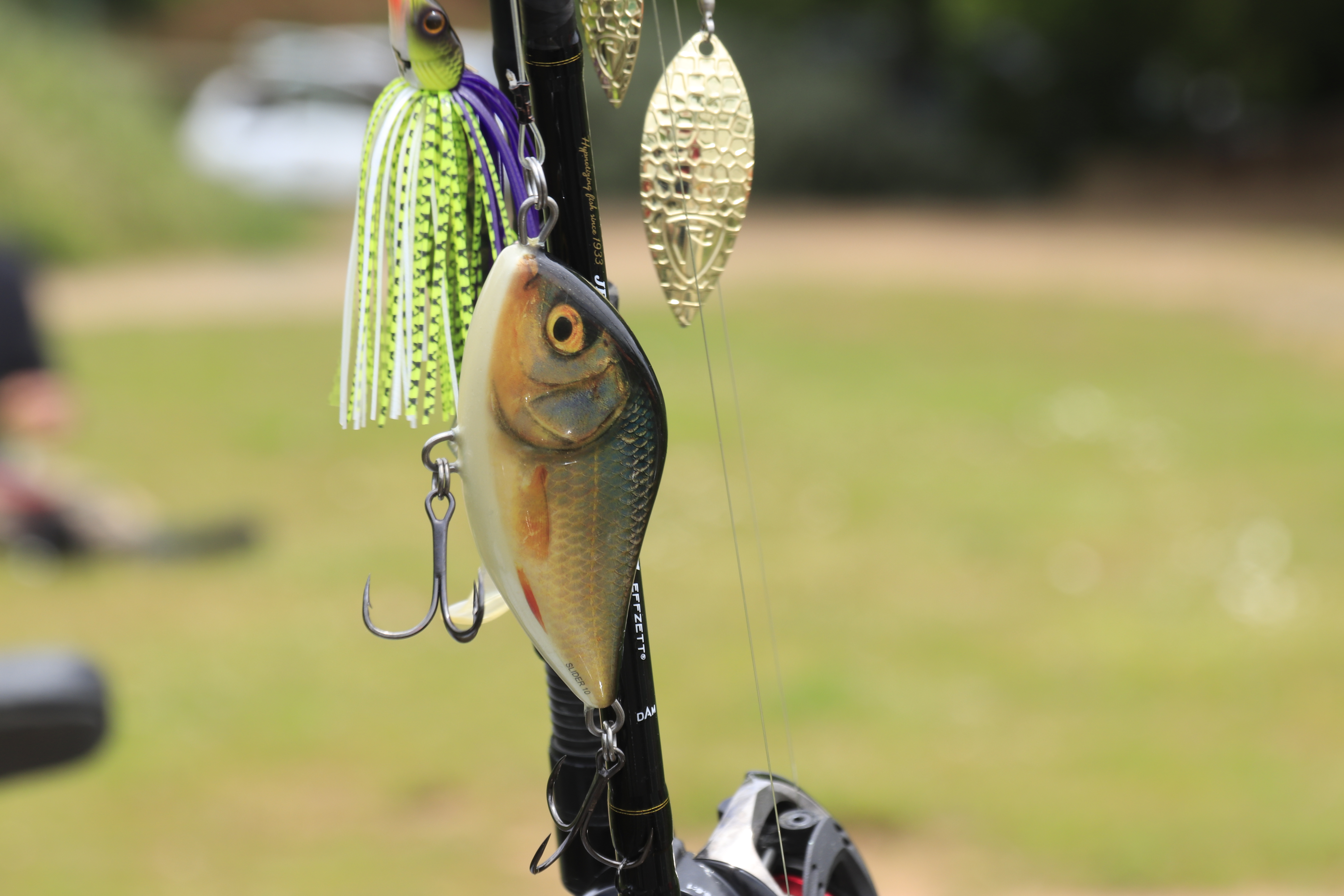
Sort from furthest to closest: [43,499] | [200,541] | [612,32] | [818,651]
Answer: [200,541], [43,499], [818,651], [612,32]

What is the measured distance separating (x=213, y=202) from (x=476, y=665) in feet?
24.8

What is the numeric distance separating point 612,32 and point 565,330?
0.22m

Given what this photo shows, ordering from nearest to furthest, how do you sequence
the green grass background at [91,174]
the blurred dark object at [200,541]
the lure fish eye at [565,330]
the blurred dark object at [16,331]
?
the lure fish eye at [565,330] < the blurred dark object at [16,331] < the blurred dark object at [200,541] < the green grass background at [91,174]

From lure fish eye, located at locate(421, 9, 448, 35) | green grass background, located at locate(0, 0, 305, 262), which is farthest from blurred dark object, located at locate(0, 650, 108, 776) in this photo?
green grass background, located at locate(0, 0, 305, 262)

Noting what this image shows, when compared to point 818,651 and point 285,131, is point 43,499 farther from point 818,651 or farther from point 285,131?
point 285,131

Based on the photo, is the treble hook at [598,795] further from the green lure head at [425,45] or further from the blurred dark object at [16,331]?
the blurred dark object at [16,331]

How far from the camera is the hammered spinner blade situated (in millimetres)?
812

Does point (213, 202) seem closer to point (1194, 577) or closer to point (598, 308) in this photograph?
point (1194, 577)

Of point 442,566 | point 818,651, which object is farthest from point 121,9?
point 442,566

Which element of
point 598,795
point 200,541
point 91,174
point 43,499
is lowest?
point 200,541

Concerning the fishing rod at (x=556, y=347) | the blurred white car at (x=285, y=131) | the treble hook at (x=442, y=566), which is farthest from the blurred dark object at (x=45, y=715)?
the blurred white car at (x=285, y=131)

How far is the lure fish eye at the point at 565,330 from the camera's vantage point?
0.66 metres

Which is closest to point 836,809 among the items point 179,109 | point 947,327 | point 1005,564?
point 1005,564

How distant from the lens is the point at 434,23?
0.73m
